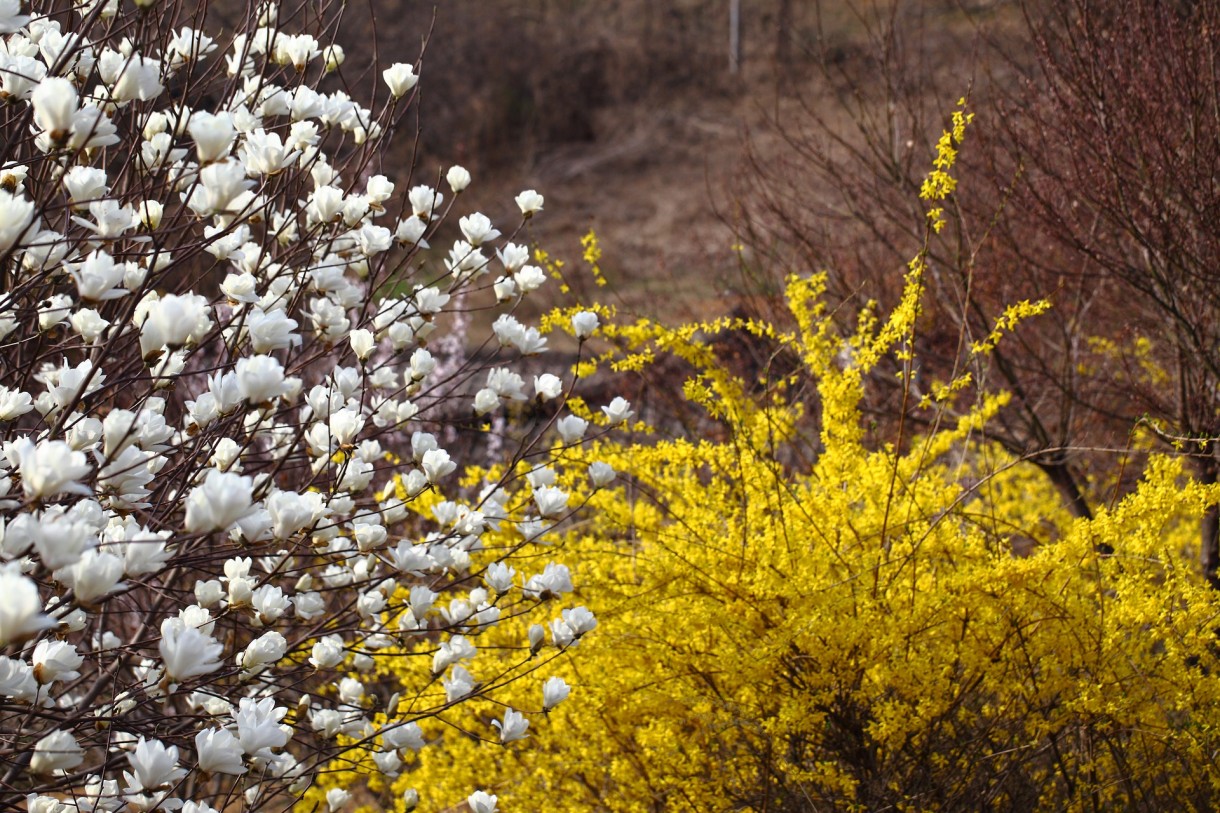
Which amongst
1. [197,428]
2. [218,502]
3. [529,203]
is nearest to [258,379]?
[218,502]

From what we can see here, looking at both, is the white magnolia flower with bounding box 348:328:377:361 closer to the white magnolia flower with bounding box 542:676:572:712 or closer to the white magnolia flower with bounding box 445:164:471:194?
the white magnolia flower with bounding box 445:164:471:194

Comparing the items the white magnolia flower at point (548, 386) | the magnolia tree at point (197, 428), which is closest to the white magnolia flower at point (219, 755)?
the magnolia tree at point (197, 428)

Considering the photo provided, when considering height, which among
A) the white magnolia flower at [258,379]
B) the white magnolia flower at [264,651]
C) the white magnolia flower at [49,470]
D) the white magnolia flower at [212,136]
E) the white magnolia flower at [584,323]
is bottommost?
the white magnolia flower at [264,651]

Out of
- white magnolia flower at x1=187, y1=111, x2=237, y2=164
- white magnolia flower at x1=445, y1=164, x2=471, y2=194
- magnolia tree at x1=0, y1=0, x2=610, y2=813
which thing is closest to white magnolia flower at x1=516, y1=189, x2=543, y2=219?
magnolia tree at x1=0, y1=0, x2=610, y2=813

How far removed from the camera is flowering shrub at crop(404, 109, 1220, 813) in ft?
8.40

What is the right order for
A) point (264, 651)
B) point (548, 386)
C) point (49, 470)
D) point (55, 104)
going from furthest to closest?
point (548, 386) < point (264, 651) < point (55, 104) < point (49, 470)

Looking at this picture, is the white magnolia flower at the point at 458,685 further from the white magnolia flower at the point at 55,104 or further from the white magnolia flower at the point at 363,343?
the white magnolia flower at the point at 55,104

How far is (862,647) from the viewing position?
8.68ft

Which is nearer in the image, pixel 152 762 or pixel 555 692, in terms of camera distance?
pixel 152 762

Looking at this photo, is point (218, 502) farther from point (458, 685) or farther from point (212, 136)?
point (458, 685)

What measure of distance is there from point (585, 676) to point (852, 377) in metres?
1.07

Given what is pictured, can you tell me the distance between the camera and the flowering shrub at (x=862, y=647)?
101 inches

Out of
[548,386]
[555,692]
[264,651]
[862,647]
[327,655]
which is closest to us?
[264,651]

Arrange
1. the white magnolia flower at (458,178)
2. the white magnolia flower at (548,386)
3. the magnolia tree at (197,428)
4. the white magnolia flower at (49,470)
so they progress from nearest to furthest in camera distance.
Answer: the white magnolia flower at (49,470), the magnolia tree at (197,428), the white magnolia flower at (548,386), the white magnolia flower at (458,178)
